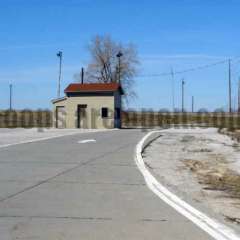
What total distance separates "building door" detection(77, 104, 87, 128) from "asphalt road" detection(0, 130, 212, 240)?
3977 centimetres

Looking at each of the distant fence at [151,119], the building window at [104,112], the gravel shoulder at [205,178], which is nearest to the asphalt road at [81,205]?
the gravel shoulder at [205,178]

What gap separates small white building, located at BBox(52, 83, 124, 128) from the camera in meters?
61.8

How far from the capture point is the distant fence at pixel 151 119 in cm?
8156

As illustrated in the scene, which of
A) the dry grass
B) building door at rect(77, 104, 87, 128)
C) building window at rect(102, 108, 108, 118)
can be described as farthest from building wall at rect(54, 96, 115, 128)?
the dry grass

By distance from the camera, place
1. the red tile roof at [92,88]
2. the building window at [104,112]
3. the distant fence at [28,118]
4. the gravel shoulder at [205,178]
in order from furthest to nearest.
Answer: the distant fence at [28,118] < the red tile roof at [92,88] < the building window at [104,112] < the gravel shoulder at [205,178]

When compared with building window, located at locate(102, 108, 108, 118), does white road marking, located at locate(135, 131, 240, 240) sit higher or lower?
lower

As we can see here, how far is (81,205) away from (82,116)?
165 feet

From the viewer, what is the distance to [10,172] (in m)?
18.2

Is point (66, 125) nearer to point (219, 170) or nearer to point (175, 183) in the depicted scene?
point (219, 170)

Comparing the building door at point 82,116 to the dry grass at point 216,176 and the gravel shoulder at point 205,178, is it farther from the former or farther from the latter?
the dry grass at point 216,176

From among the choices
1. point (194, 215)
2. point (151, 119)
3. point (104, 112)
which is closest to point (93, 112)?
point (104, 112)

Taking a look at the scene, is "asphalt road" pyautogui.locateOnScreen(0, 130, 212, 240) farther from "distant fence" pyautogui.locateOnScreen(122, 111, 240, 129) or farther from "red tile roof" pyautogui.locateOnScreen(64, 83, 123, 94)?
"distant fence" pyautogui.locateOnScreen(122, 111, 240, 129)

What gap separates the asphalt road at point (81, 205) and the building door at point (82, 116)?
3977 centimetres

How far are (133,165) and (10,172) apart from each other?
4.97m
